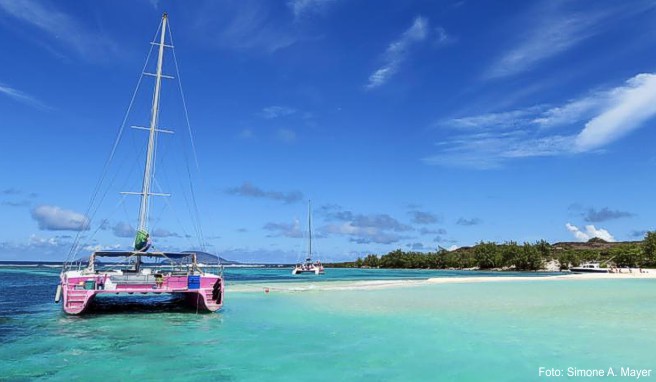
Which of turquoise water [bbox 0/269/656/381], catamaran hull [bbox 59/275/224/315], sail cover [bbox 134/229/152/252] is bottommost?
turquoise water [bbox 0/269/656/381]

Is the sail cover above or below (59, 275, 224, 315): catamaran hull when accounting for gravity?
above

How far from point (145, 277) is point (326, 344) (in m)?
11.3

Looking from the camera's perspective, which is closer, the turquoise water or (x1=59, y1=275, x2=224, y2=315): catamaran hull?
the turquoise water

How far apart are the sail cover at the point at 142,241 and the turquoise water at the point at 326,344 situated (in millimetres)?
3339

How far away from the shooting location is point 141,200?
83.7ft

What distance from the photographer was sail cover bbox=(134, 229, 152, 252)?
80.5 ft

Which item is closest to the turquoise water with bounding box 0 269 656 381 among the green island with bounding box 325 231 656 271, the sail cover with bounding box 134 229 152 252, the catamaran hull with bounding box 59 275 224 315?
the catamaran hull with bounding box 59 275 224 315

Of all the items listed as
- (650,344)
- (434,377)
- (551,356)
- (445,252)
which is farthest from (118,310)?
(445,252)

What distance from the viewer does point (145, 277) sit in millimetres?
22703

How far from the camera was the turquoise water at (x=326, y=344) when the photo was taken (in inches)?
473

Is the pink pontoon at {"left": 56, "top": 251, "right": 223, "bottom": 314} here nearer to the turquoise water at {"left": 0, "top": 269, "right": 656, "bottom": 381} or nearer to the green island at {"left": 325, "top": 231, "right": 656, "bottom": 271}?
the turquoise water at {"left": 0, "top": 269, "right": 656, "bottom": 381}

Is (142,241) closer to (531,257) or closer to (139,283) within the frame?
(139,283)

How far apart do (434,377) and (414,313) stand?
12.4m

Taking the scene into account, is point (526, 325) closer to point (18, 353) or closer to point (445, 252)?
point (18, 353)
